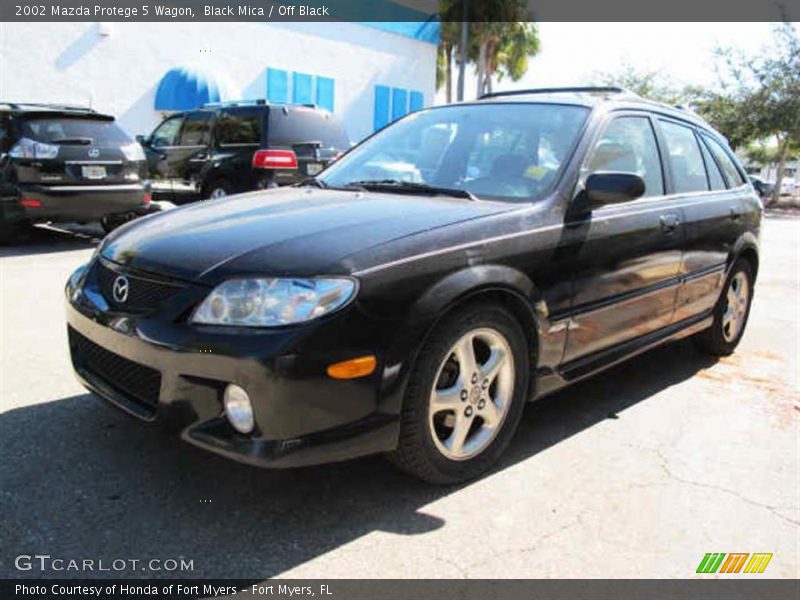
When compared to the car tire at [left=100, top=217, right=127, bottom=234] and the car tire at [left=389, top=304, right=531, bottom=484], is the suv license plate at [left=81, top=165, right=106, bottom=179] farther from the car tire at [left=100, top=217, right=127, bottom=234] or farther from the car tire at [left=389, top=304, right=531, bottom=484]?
the car tire at [left=389, top=304, right=531, bottom=484]

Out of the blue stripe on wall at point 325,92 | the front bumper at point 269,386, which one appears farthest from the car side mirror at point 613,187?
the blue stripe on wall at point 325,92

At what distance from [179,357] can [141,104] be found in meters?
19.3

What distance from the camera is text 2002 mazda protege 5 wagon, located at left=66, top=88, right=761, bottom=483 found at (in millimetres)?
2496

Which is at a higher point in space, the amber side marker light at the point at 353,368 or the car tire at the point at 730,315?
the amber side marker light at the point at 353,368

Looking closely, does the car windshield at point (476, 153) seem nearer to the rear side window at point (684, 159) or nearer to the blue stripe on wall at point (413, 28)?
the rear side window at point (684, 159)

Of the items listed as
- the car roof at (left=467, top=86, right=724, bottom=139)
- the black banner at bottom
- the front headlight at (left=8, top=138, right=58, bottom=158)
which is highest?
the car roof at (left=467, top=86, right=724, bottom=139)

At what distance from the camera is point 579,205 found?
3408 mm

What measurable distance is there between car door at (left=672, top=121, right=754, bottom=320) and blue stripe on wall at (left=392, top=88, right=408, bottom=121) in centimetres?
2373

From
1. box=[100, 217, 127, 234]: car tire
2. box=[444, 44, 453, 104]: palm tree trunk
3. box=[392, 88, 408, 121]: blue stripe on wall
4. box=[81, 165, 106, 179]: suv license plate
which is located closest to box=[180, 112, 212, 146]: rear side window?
box=[100, 217, 127, 234]: car tire

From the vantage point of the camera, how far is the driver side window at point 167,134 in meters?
11.8

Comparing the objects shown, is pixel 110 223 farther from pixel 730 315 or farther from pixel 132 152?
pixel 730 315

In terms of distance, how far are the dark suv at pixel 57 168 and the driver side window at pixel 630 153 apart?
6679 mm

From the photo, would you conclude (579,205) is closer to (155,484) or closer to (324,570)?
(324,570)

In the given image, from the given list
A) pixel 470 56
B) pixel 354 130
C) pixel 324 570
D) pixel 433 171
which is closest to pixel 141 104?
pixel 354 130
